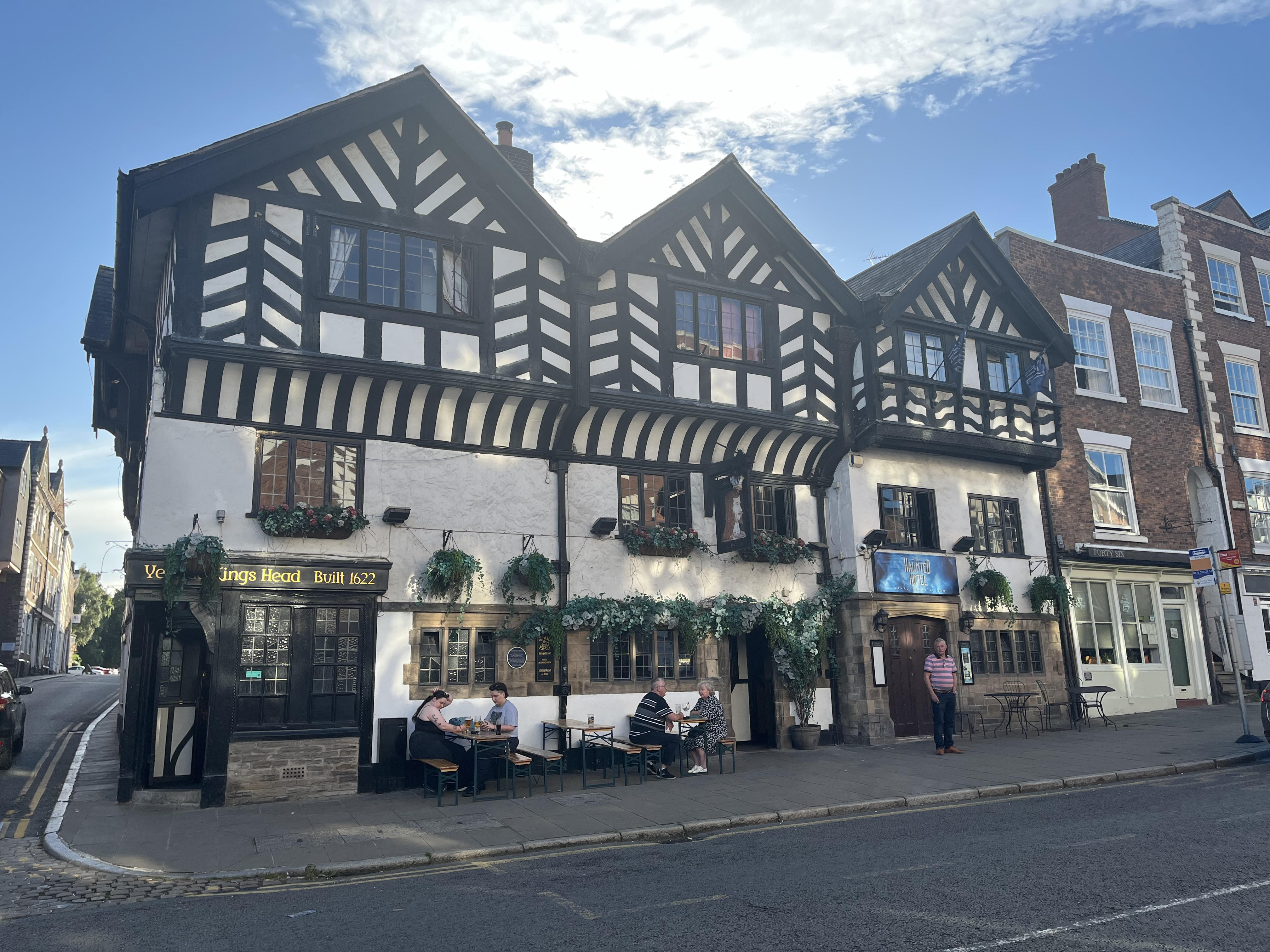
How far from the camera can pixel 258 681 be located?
12438 mm

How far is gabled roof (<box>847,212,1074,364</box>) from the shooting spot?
18.3 meters

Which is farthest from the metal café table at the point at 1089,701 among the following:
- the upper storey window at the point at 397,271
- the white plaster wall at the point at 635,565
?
the upper storey window at the point at 397,271

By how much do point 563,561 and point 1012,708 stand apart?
991 centimetres

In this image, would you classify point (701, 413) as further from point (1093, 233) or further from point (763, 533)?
point (1093, 233)

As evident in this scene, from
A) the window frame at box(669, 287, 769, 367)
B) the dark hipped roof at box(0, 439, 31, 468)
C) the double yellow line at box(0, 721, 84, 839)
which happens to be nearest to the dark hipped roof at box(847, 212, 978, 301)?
the window frame at box(669, 287, 769, 367)

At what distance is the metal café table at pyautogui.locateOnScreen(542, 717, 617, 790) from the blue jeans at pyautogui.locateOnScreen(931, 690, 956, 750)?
220 inches

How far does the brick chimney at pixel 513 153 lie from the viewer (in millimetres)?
17625

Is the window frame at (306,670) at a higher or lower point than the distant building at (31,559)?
lower

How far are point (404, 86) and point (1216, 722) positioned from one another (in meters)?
19.5

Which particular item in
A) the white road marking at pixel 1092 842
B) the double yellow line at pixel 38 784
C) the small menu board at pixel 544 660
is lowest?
the white road marking at pixel 1092 842

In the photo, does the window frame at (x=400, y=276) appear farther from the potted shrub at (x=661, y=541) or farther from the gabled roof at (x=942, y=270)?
A: the gabled roof at (x=942, y=270)

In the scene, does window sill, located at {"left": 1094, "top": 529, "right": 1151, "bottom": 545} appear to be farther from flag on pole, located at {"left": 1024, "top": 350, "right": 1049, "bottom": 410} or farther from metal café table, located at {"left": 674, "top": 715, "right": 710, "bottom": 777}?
metal café table, located at {"left": 674, "top": 715, "right": 710, "bottom": 777}

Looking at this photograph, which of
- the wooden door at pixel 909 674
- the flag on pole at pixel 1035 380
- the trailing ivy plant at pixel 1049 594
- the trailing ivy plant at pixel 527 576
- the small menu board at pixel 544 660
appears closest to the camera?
the trailing ivy plant at pixel 527 576

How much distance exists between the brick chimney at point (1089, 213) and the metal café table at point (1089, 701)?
14.0 m
